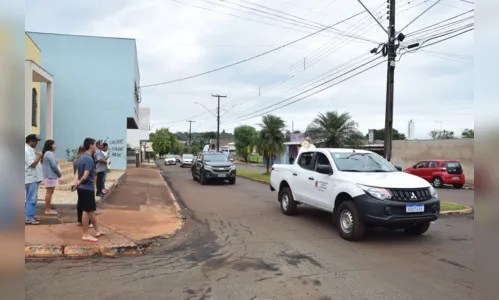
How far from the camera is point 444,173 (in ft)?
65.0

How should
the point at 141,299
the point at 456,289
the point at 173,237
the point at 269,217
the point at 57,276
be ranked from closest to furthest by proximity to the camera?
the point at 141,299, the point at 456,289, the point at 57,276, the point at 173,237, the point at 269,217

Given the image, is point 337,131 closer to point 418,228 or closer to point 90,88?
point 418,228

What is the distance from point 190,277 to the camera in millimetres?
4855

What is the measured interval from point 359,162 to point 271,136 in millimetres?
16972

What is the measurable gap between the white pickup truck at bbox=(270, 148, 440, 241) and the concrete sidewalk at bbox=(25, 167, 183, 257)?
3.26 meters

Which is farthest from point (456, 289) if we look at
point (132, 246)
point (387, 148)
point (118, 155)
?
point (118, 155)

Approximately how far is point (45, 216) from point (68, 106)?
15.7 metres

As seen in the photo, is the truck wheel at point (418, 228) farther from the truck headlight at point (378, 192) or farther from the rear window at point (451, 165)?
the rear window at point (451, 165)

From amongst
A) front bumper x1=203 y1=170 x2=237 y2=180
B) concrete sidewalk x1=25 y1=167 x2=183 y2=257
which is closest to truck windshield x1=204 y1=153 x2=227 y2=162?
front bumper x1=203 y1=170 x2=237 y2=180

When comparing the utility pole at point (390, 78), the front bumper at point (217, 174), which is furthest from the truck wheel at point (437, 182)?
the front bumper at point (217, 174)

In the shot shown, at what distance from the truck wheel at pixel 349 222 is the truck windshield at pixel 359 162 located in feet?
3.03

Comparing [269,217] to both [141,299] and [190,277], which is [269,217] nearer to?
[190,277]

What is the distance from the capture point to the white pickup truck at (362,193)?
6434 millimetres
